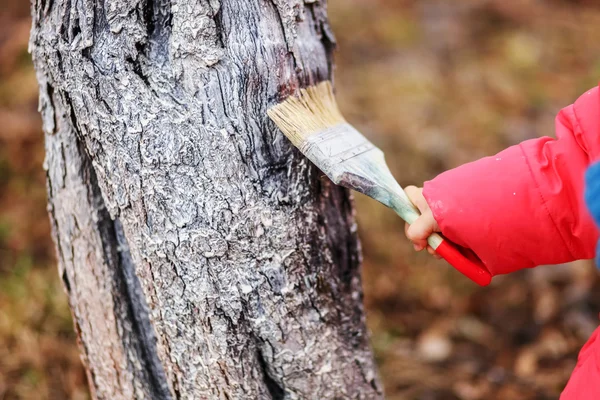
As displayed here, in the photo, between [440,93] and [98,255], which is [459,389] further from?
[440,93]

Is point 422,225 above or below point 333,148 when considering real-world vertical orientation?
below

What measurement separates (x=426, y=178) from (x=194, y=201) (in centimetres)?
204

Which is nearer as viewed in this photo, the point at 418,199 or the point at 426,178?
the point at 418,199

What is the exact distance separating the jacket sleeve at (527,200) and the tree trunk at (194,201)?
343 millimetres

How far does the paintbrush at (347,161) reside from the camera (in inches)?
49.0

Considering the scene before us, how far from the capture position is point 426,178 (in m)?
3.07

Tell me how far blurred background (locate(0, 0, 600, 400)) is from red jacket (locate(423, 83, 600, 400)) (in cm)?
110

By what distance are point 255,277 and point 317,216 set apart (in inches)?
8.8

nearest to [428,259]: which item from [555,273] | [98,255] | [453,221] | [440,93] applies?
[555,273]

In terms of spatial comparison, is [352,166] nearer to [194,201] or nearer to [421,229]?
[421,229]

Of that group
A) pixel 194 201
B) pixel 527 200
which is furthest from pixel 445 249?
pixel 194 201

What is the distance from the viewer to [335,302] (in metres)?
1.48

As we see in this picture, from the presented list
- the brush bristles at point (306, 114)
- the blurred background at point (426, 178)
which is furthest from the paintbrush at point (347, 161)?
the blurred background at point (426, 178)

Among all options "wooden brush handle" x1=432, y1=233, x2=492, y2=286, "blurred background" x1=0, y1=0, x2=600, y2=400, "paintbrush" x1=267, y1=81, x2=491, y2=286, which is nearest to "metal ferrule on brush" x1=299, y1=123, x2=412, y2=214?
"paintbrush" x1=267, y1=81, x2=491, y2=286
